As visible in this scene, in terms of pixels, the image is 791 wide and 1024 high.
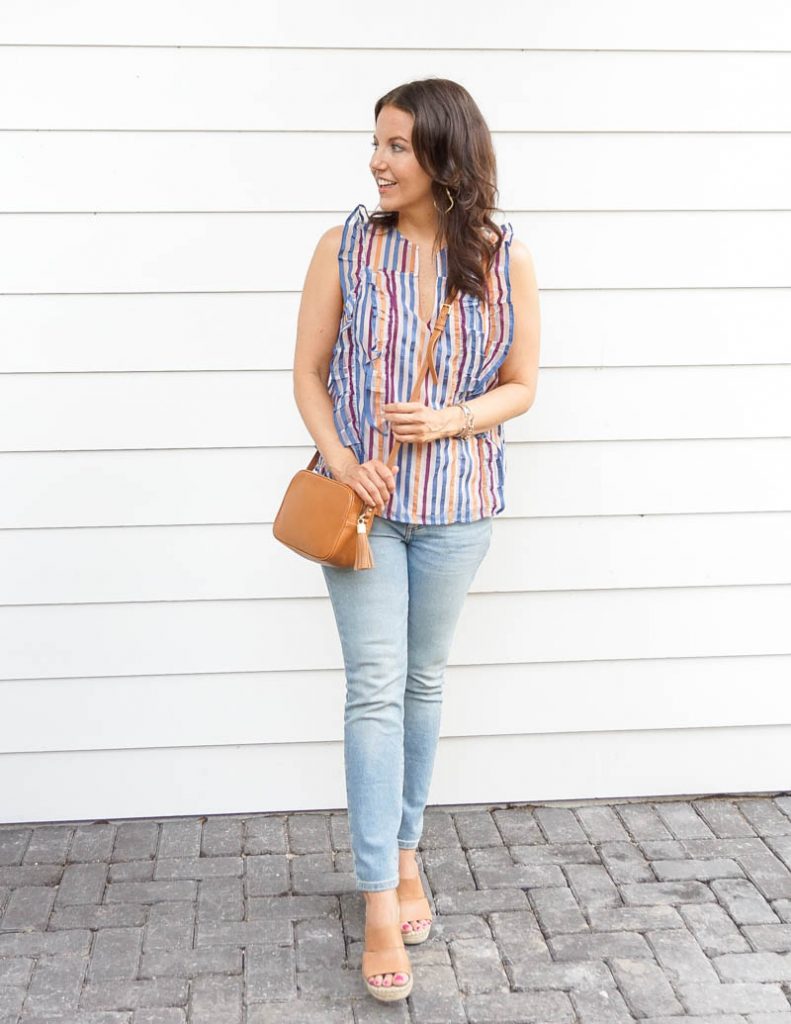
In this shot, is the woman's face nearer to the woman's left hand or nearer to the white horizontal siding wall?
the woman's left hand

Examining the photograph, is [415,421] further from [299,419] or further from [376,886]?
[376,886]

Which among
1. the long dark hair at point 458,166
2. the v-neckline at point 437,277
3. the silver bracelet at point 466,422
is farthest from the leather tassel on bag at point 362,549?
the long dark hair at point 458,166

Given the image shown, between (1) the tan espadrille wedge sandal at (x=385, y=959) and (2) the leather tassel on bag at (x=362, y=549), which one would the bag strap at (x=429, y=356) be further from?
(1) the tan espadrille wedge sandal at (x=385, y=959)

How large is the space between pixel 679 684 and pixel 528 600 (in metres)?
0.50

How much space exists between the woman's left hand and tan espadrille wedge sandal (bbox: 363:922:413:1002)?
1011 millimetres

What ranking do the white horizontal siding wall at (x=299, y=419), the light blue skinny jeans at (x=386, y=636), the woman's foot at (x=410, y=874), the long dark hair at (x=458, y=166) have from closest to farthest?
the long dark hair at (x=458, y=166) → the light blue skinny jeans at (x=386, y=636) → the woman's foot at (x=410, y=874) → the white horizontal siding wall at (x=299, y=419)

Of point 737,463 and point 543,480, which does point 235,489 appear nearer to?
point 543,480

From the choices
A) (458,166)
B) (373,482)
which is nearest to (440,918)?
(373,482)

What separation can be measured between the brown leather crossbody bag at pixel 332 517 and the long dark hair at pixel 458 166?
9 cm

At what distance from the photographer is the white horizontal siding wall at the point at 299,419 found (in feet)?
10.1

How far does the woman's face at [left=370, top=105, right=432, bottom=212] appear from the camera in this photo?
2479 millimetres

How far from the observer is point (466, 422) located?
101 inches

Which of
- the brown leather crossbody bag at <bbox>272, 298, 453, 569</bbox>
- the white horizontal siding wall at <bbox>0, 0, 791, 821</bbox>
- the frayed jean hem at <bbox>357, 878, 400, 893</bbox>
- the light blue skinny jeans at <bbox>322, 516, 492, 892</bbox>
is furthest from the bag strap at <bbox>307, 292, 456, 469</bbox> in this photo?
the frayed jean hem at <bbox>357, 878, 400, 893</bbox>

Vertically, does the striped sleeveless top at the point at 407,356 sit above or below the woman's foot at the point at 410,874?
above
